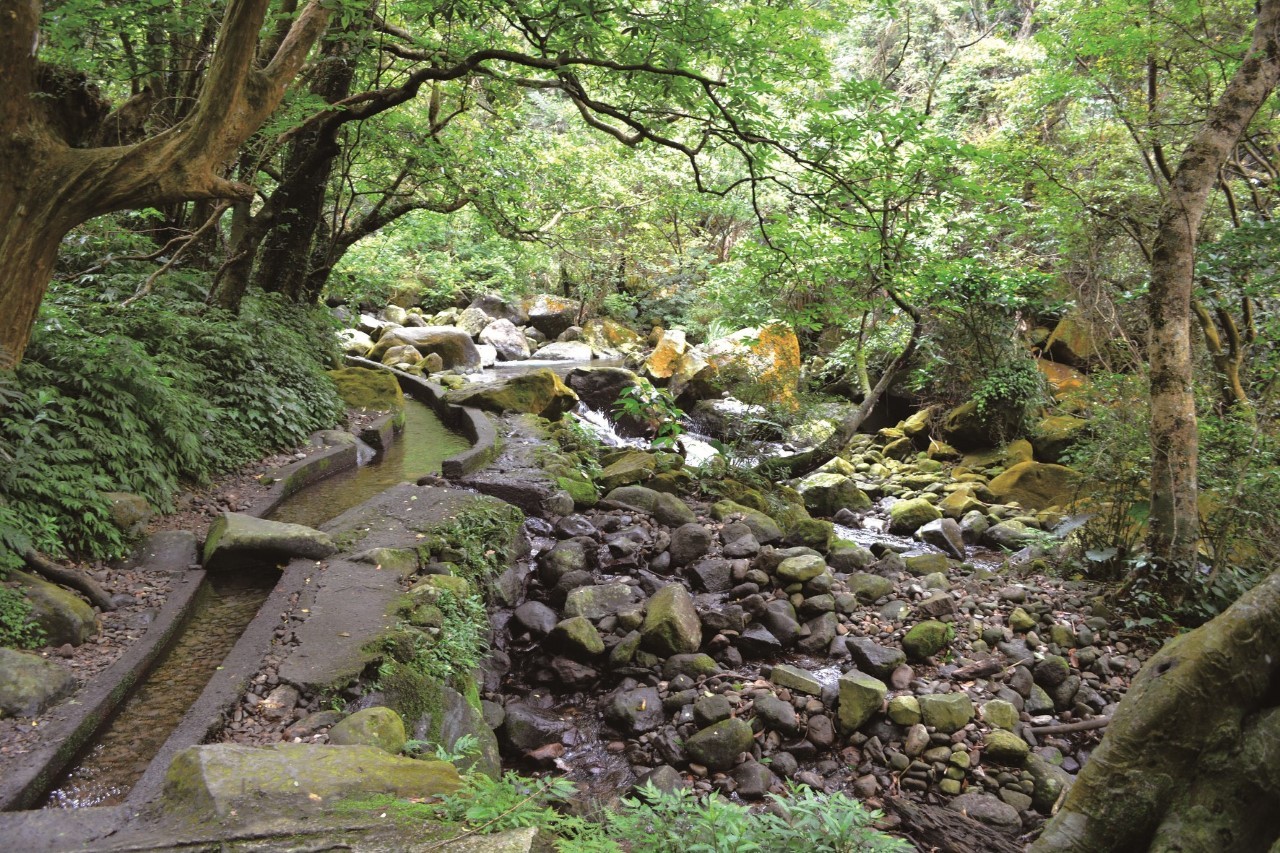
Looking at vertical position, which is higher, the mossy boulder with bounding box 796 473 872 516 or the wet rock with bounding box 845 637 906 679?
the mossy boulder with bounding box 796 473 872 516

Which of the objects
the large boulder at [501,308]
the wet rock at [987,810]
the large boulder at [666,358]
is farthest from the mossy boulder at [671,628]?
the large boulder at [501,308]

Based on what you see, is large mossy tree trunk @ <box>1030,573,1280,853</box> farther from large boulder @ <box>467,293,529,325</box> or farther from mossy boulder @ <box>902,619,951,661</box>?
large boulder @ <box>467,293,529,325</box>

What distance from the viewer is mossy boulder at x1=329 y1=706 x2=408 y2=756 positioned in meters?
3.46

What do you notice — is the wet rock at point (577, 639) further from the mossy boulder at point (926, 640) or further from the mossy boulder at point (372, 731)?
the mossy boulder at point (926, 640)

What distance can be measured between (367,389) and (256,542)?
6769mm

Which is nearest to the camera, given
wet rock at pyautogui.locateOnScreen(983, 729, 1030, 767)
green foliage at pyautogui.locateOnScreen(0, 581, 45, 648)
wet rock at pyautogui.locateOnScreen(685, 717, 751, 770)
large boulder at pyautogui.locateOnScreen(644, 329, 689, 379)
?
green foliage at pyautogui.locateOnScreen(0, 581, 45, 648)

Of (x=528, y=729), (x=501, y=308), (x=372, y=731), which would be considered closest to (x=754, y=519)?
(x=528, y=729)

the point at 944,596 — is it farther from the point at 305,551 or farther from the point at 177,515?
the point at 177,515

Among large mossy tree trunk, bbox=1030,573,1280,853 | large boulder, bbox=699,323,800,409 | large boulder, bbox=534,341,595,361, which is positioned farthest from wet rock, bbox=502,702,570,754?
large boulder, bbox=534,341,595,361

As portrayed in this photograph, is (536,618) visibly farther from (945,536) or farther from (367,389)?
(367,389)

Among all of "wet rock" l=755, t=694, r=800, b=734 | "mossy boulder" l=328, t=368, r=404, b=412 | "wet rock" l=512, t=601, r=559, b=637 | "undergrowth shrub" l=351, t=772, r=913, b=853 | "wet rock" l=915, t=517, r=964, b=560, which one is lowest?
"wet rock" l=512, t=601, r=559, b=637

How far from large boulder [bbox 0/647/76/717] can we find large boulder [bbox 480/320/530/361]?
19.3 m

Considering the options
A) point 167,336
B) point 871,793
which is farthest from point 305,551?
point 871,793

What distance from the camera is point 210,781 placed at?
2566 mm
